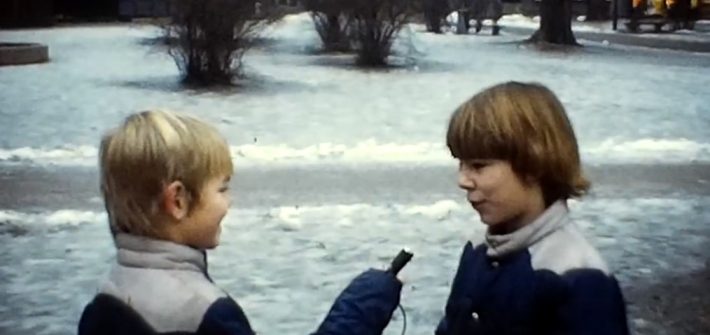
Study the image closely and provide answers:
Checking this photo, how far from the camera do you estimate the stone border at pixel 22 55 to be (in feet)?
81.2

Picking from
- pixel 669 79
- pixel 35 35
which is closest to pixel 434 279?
pixel 669 79

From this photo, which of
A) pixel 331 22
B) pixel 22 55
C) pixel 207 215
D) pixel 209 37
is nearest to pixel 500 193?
pixel 207 215

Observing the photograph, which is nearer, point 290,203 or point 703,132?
point 290,203

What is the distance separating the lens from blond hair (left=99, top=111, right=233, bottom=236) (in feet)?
8.66

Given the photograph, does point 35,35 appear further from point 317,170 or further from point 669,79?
point 317,170

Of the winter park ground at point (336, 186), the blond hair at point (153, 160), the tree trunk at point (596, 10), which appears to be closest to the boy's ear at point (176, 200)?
the blond hair at point (153, 160)

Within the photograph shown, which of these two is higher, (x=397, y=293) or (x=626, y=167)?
(x=397, y=293)

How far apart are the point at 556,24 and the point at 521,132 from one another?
100 ft

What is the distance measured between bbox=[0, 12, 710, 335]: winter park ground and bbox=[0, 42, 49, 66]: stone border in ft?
5.88

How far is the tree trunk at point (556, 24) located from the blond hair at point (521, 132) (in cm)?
3010

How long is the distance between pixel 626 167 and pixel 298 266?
481cm

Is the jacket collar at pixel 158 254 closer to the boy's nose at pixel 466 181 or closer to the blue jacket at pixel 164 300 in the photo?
the blue jacket at pixel 164 300

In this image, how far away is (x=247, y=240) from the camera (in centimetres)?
884

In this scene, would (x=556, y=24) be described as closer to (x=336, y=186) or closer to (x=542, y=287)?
(x=336, y=186)
